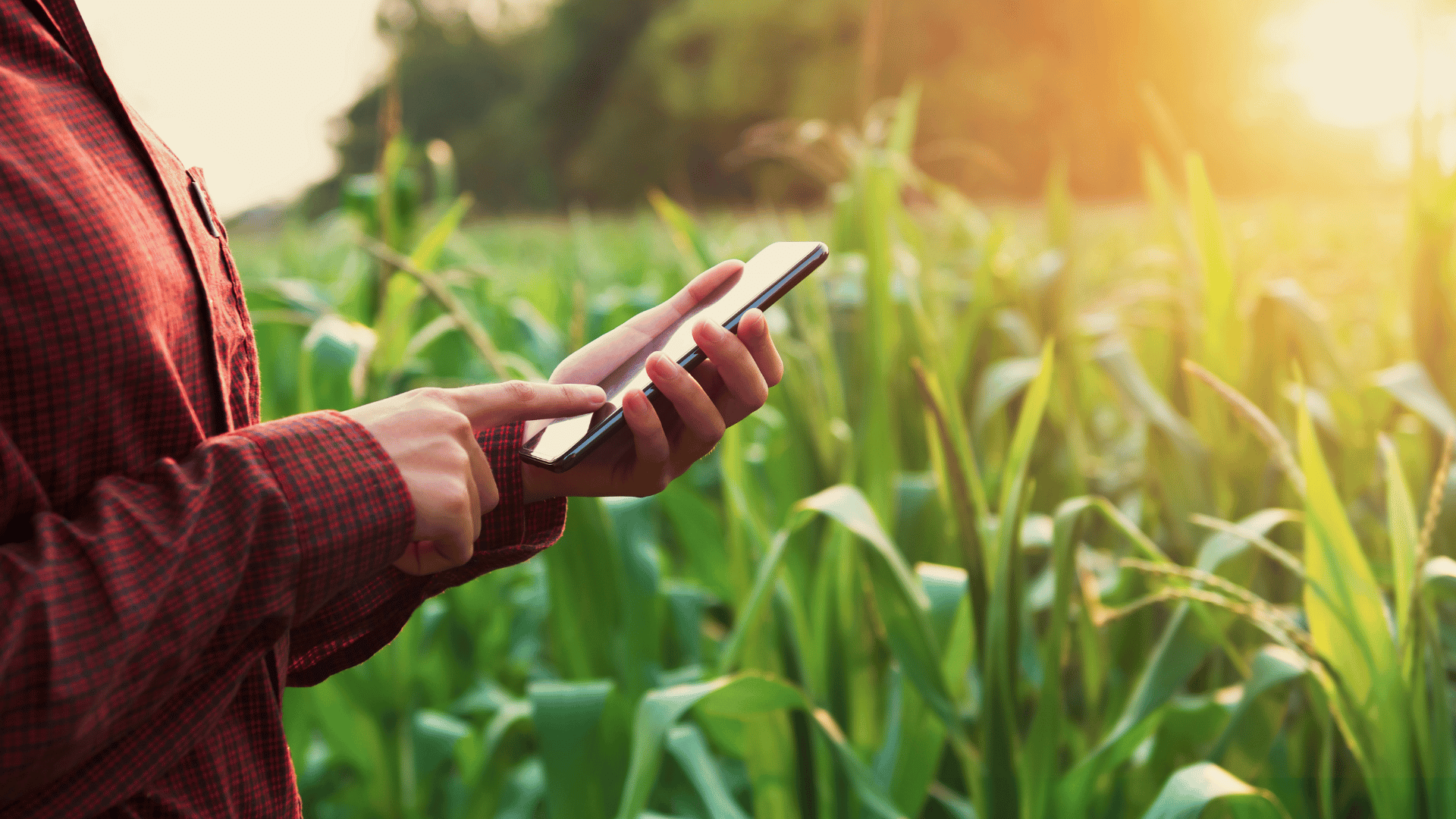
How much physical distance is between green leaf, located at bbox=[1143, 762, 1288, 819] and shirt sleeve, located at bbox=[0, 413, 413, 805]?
1.93 feet

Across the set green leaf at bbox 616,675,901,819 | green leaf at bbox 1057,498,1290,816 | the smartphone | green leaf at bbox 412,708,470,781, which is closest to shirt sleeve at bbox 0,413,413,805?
the smartphone

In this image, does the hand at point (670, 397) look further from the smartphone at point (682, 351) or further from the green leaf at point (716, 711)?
the green leaf at point (716, 711)

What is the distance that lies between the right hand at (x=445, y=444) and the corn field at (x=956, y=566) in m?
0.36

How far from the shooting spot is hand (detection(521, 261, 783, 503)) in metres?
0.60

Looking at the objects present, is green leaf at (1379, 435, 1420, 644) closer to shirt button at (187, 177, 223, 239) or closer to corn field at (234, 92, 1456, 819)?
corn field at (234, 92, 1456, 819)

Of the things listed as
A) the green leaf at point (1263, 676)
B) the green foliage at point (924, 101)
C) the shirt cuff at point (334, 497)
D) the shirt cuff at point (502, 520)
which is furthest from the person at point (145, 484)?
the green foliage at point (924, 101)

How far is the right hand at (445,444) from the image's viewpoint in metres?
0.48

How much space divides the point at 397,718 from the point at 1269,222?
221 cm

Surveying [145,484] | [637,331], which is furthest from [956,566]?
[145,484]

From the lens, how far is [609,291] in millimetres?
2113

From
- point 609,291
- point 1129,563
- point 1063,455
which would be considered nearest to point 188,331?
point 1129,563

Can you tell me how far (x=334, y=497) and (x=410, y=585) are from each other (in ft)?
0.77

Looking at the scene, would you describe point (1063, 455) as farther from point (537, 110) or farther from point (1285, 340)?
point (537, 110)

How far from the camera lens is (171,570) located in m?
0.39
